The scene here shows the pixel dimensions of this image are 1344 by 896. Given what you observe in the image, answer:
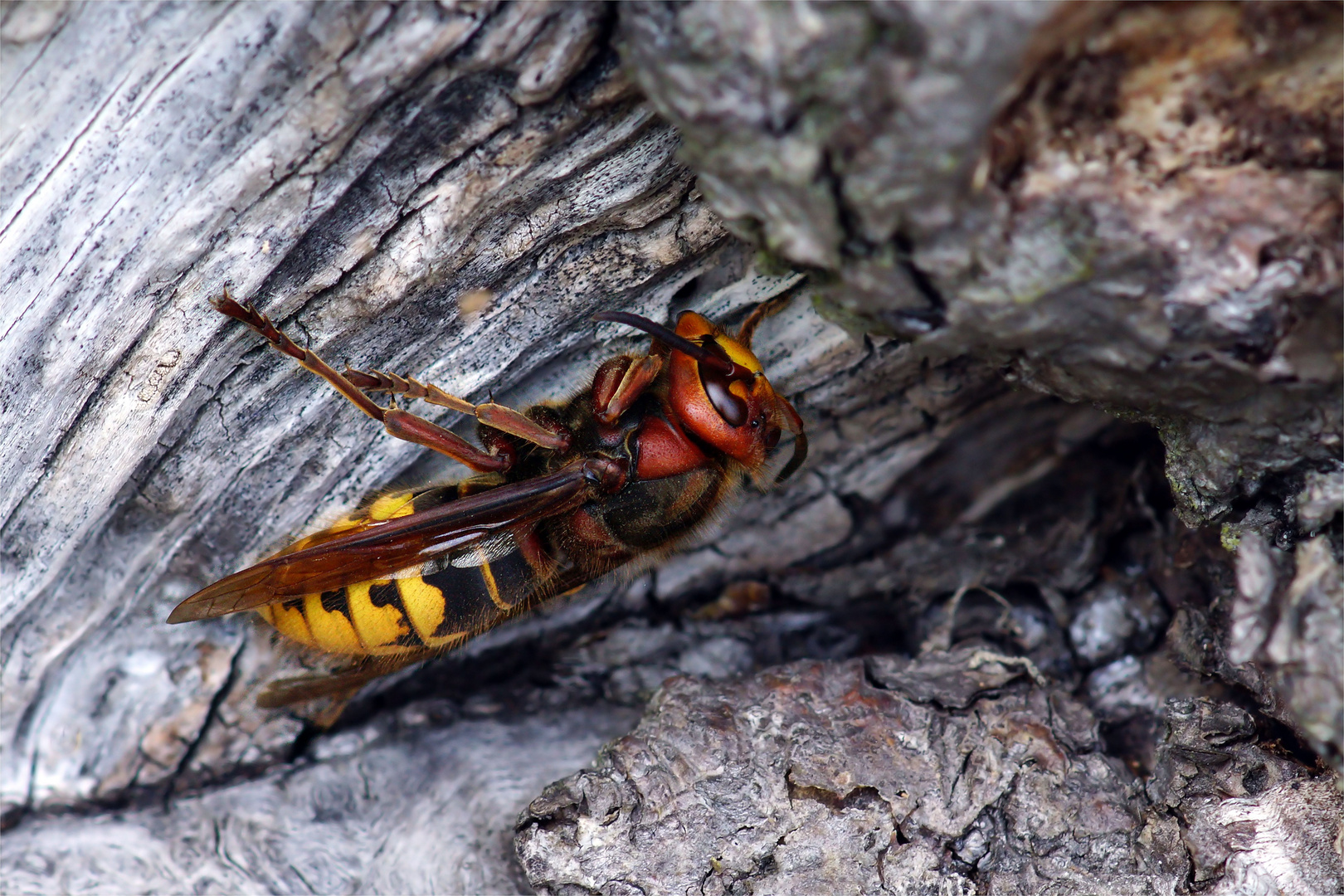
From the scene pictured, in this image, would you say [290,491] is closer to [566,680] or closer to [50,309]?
[50,309]

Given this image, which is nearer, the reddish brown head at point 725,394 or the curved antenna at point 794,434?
the reddish brown head at point 725,394

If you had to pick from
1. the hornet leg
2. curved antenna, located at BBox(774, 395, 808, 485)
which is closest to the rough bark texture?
the hornet leg

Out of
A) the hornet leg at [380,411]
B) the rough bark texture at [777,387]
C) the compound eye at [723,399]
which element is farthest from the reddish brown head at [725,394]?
the hornet leg at [380,411]

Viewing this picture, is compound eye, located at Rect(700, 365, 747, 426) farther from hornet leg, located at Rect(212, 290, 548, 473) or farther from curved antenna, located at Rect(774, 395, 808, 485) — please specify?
hornet leg, located at Rect(212, 290, 548, 473)

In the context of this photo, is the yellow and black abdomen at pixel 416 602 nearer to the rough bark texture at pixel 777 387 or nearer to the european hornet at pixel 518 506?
the european hornet at pixel 518 506

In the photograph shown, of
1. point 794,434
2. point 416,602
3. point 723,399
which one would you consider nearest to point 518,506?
point 416,602

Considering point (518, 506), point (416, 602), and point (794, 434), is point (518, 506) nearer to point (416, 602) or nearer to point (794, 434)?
point (416, 602)
